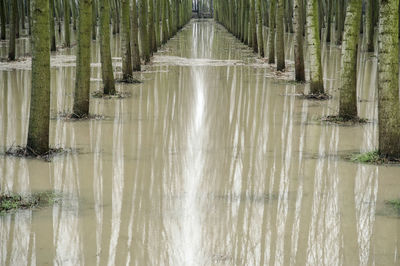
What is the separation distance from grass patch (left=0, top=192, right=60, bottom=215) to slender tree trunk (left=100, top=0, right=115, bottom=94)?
28.6ft

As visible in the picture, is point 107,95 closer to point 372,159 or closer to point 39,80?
point 39,80

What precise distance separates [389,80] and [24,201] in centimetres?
555

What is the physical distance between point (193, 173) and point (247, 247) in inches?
113

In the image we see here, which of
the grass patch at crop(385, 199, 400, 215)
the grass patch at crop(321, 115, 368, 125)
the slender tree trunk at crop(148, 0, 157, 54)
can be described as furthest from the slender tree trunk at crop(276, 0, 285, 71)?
the grass patch at crop(385, 199, 400, 215)

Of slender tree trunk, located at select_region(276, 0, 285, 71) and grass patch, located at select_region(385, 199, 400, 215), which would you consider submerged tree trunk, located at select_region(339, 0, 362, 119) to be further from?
slender tree trunk, located at select_region(276, 0, 285, 71)

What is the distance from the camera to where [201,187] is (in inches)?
309

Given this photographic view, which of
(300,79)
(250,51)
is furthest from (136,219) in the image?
(250,51)

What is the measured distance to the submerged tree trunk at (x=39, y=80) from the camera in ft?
30.1

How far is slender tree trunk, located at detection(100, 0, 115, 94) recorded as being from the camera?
1541cm

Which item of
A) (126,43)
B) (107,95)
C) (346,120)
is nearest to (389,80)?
(346,120)

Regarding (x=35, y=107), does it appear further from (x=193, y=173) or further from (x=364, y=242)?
(x=364, y=242)

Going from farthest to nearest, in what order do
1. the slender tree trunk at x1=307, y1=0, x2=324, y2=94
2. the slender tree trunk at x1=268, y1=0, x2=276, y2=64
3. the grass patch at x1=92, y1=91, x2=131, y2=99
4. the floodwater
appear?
the slender tree trunk at x1=268, y1=0, x2=276, y2=64 → the grass patch at x1=92, y1=91, x2=131, y2=99 → the slender tree trunk at x1=307, y1=0, x2=324, y2=94 → the floodwater

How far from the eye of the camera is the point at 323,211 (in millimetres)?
6895

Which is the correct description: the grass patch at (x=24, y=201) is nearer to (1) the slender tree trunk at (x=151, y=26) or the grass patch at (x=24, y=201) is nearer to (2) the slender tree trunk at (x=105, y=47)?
(2) the slender tree trunk at (x=105, y=47)
